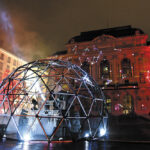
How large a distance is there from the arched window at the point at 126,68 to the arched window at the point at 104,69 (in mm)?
3654

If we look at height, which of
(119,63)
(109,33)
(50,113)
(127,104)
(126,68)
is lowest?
(50,113)

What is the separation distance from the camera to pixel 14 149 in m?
8.02

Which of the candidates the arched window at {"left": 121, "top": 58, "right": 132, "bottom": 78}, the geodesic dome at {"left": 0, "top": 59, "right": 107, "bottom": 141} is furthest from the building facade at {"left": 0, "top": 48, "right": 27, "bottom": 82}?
the geodesic dome at {"left": 0, "top": 59, "right": 107, "bottom": 141}

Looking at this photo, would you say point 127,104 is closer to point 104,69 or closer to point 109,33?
point 104,69

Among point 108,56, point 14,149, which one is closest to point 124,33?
point 108,56

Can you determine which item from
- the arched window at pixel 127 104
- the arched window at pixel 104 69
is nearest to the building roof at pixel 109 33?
the arched window at pixel 104 69

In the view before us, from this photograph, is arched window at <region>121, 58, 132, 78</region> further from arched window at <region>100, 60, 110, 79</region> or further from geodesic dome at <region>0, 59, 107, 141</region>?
geodesic dome at <region>0, 59, 107, 141</region>

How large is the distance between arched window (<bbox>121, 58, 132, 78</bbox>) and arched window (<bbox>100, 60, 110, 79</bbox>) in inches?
144

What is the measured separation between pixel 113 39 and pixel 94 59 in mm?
6978

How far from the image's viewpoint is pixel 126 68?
38031mm

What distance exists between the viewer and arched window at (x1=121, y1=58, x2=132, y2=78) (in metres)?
37.3

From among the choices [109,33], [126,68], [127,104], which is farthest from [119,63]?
[127,104]

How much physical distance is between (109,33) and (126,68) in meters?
11.2

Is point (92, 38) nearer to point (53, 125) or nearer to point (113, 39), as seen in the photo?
point (113, 39)
